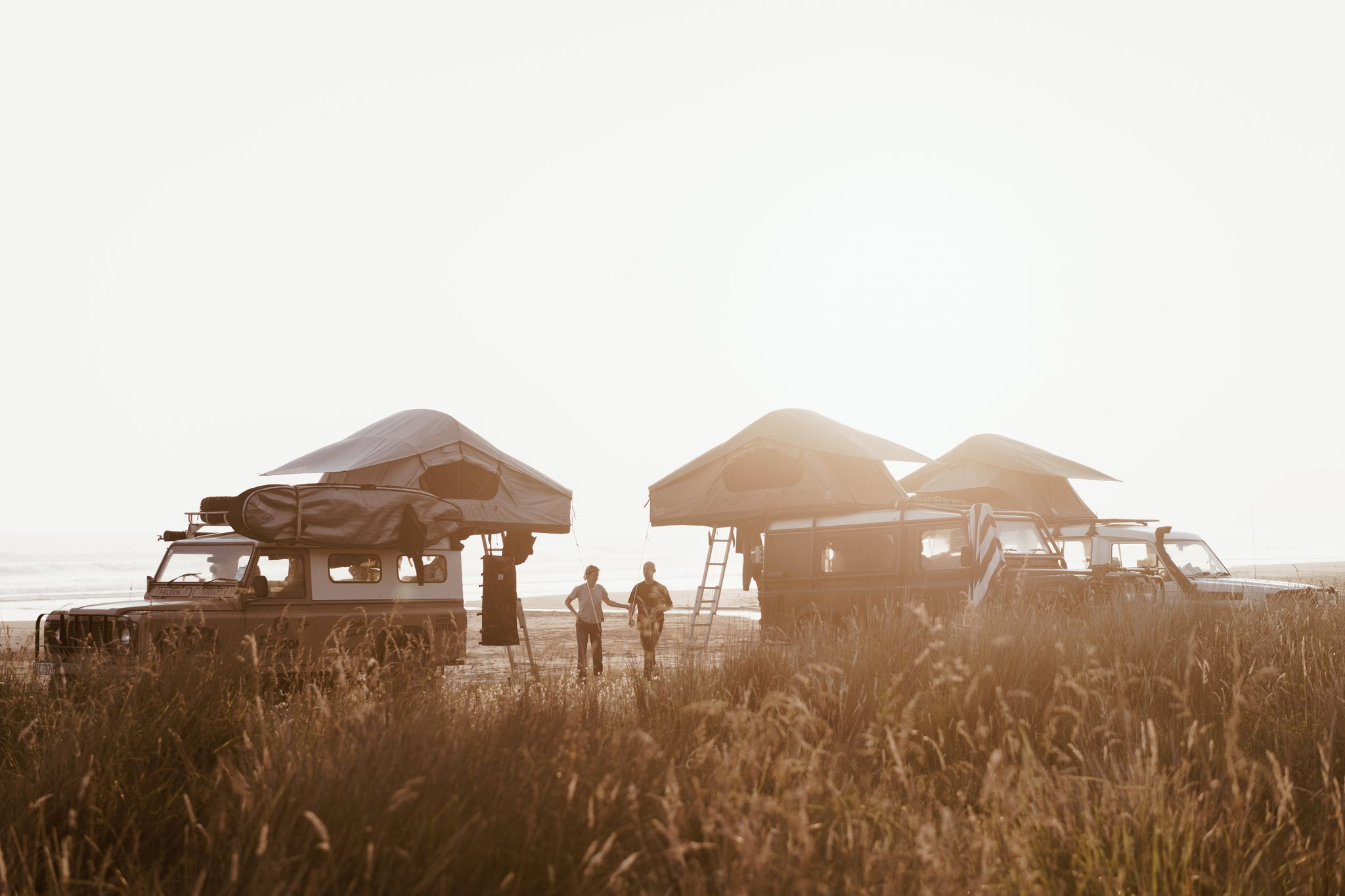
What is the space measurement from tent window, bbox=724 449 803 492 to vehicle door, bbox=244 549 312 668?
791 cm

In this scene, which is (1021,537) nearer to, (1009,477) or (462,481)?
(1009,477)

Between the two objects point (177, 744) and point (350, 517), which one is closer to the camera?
point (177, 744)

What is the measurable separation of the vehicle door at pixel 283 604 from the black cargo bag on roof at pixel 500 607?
3.81 meters

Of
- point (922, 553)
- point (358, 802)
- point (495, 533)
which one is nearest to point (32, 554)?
point (495, 533)

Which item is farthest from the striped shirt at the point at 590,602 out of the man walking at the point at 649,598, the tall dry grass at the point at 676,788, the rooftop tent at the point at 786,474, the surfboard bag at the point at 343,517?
the tall dry grass at the point at 676,788

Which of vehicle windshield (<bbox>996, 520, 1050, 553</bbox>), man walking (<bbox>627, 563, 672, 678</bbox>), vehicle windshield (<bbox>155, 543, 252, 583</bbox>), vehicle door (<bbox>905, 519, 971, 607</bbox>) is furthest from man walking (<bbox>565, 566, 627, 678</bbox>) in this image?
vehicle windshield (<bbox>996, 520, 1050, 553</bbox>)

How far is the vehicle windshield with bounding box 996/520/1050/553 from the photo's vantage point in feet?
47.1

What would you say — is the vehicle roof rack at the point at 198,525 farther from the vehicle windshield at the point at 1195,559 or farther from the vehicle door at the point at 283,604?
the vehicle windshield at the point at 1195,559

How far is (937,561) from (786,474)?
4.26m

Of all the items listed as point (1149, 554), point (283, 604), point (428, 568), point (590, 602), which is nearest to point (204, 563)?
point (283, 604)

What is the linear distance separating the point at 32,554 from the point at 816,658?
306 feet

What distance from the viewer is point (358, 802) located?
369 cm

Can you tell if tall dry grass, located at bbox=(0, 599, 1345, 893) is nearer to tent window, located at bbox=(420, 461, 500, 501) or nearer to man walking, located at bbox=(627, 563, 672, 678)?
man walking, located at bbox=(627, 563, 672, 678)

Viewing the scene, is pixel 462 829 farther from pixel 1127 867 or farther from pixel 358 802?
pixel 1127 867
